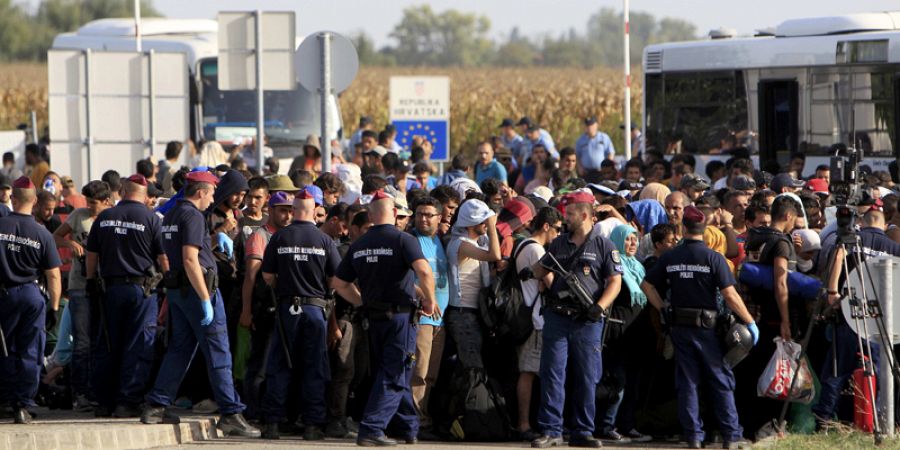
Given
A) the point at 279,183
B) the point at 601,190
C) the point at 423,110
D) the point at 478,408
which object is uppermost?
the point at 423,110

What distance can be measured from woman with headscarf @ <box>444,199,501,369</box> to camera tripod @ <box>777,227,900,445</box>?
7.50 ft

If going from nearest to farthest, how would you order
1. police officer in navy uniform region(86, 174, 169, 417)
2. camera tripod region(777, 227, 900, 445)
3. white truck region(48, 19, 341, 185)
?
camera tripod region(777, 227, 900, 445), police officer in navy uniform region(86, 174, 169, 417), white truck region(48, 19, 341, 185)

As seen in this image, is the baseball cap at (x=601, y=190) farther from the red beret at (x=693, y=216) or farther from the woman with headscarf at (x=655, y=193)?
the red beret at (x=693, y=216)

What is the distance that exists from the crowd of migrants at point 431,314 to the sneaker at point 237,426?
1 centimetres

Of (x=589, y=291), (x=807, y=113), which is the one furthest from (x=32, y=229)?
(x=807, y=113)

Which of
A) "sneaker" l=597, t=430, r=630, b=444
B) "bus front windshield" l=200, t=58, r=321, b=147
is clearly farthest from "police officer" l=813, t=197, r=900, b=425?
"bus front windshield" l=200, t=58, r=321, b=147

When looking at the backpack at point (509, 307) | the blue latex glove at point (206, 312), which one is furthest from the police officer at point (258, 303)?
the backpack at point (509, 307)

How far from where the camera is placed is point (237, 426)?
11.8 m

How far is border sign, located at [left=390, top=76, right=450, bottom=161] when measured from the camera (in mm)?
25797

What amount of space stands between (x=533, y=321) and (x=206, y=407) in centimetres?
287

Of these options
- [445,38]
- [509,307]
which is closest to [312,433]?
[509,307]

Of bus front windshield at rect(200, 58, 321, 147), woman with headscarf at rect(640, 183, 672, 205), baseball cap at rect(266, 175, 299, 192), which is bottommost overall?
woman with headscarf at rect(640, 183, 672, 205)

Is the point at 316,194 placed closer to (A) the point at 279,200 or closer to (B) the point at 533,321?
(A) the point at 279,200

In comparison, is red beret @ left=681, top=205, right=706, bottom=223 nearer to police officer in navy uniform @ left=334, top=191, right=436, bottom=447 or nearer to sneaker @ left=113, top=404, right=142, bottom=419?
police officer in navy uniform @ left=334, top=191, right=436, bottom=447
